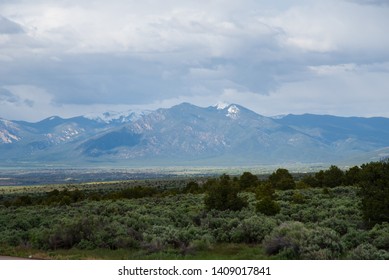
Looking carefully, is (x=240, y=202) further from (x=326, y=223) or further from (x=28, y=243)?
(x=28, y=243)

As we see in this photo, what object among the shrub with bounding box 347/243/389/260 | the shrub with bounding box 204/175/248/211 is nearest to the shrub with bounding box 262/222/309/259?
the shrub with bounding box 347/243/389/260

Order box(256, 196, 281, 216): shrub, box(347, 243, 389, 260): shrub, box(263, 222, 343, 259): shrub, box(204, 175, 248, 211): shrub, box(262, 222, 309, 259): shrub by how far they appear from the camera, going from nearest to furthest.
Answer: box(347, 243, 389, 260): shrub, box(263, 222, 343, 259): shrub, box(262, 222, 309, 259): shrub, box(256, 196, 281, 216): shrub, box(204, 175, 248, 211): shrub

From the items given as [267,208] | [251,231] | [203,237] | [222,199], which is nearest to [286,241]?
[203,237]

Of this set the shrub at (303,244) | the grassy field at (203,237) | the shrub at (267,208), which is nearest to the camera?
the shrub at (303,244)

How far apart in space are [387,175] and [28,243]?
1842 centimetres

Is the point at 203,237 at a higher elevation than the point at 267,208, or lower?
lower

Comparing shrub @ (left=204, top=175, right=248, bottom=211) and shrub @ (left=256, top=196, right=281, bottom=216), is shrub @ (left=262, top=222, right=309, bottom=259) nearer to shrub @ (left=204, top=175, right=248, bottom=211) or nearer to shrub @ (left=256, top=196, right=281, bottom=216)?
shrub @ (left=256, top=196, right=281, bottom=216)

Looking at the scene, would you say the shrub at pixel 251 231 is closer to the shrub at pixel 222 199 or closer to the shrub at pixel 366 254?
the shrub at pixel 366 254

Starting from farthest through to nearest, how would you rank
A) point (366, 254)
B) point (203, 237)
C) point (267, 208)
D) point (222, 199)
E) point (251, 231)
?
point (222, 199)
point (267, 208)
point (251, 231)
point (203, 237)
point (366, 254)

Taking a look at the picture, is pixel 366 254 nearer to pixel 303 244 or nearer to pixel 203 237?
pixel 303 244

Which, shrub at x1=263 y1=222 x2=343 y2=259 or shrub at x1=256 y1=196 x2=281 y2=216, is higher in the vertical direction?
shrub at x1=256 y1=196 x2=281 y2=216

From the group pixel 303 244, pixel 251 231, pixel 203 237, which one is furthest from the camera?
pixel 251 231

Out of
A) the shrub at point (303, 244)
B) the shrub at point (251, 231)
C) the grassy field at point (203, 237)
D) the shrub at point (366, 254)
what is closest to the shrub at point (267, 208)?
the grassy field at point (203, 237)

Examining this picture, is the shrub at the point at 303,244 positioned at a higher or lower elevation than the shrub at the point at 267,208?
lower
